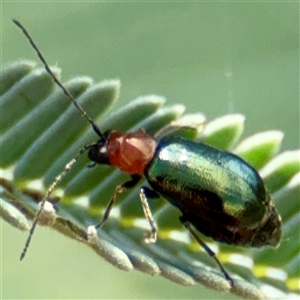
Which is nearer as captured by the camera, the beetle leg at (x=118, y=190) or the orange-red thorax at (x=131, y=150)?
the beetle leg at (x=118, y=190)

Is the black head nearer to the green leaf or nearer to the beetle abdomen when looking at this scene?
the green leaf

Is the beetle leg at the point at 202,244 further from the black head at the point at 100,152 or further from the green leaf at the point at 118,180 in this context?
the black head at the point at 100,152

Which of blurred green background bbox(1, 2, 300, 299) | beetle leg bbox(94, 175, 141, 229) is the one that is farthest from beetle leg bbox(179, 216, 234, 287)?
blurred green background bbox(1, 2, 300, 299)

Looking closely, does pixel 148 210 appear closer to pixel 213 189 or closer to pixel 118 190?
pixel 118 190

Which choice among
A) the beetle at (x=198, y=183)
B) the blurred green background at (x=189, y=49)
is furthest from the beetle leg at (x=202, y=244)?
the blurred green background at (x=189, y=49)

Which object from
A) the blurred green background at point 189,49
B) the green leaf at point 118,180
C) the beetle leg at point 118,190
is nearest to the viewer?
the green leaf at point 118,180

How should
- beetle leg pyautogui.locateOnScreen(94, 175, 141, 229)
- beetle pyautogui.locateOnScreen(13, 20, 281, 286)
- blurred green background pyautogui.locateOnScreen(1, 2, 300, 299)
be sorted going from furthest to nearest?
blurred green background pyautogui.locateOnScreen(1, 2, 300, 299)
beetle pyautogui.locateOnScreen(13, 20, 281, 286)
beetle leg pyautogui.locateOnScreen(94, 175, 141, 229)
